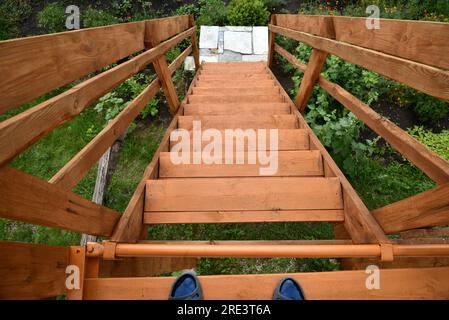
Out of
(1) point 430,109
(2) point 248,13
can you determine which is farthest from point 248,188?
(2) point 248,13

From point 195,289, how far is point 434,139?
16.1 feet

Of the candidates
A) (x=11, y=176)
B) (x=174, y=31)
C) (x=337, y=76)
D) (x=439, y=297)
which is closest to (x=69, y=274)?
(x=11, y=176)

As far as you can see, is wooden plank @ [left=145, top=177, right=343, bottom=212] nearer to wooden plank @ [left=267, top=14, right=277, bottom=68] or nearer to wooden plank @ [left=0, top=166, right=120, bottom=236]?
wooden plank @ [left=0, top=166, right=120, bottom=236]

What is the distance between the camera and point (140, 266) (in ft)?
6.57

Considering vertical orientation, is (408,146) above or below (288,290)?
above

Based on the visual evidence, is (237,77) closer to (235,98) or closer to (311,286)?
(235,98)

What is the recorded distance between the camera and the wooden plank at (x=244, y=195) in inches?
86.3

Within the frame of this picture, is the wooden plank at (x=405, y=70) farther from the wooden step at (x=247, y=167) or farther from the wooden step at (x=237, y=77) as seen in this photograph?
the wooden step at (x=237, y=77)

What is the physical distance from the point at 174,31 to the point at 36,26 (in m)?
6.09

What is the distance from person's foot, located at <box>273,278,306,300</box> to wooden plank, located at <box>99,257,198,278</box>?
2.89 ft

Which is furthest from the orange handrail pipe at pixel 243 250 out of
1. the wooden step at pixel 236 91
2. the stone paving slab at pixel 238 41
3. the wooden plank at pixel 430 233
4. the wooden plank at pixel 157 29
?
the stone paving slab at pixel 238 41

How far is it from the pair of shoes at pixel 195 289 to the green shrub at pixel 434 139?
14.3 feet

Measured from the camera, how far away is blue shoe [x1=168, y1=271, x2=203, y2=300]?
131 cm

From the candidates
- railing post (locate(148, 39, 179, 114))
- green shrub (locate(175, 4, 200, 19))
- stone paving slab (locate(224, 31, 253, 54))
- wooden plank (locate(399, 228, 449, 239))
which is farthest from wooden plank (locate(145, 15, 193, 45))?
green shrub (locate(175, 4, 200, 19))
